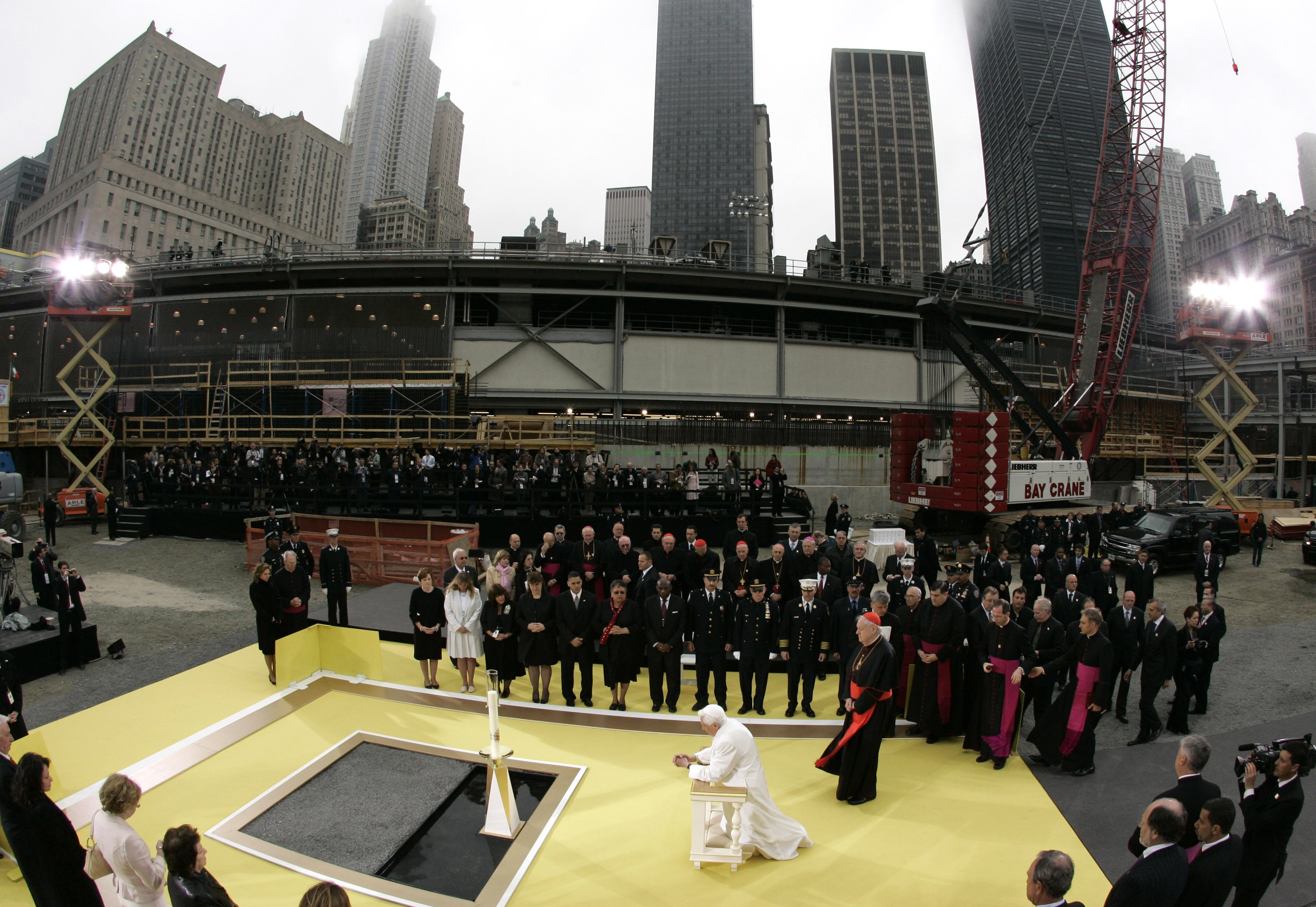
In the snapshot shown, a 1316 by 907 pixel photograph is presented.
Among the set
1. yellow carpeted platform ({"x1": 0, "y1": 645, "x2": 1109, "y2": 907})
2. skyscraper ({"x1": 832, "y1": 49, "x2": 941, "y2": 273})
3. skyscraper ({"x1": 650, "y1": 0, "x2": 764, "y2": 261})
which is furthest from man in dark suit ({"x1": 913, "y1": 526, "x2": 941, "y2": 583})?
skyscraper ({"x1": 832, "y1": 49, "x2": 941, "y2": 273})

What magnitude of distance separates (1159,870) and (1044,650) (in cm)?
396

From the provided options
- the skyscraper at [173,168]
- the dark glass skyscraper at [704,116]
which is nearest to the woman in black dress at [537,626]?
the skyscraper at [173,168]

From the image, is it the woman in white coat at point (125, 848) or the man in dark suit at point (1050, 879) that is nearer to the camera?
the man in dark suit at point (1050, 879)

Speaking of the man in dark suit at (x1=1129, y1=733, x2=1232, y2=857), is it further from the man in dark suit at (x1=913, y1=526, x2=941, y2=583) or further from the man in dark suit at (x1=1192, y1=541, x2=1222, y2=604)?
the man in dark suit at (x1=1192, y1=541, x2=1222, y2=604)

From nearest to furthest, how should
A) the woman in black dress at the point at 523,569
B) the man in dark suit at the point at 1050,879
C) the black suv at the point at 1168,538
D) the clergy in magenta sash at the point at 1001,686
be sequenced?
Answer: the man in dark suit at the point at 1050,879
the clergy in magenta sash at the point at 1001,686
the woman in black dress at the point at 523,569
the black suv at the point at 1168,538

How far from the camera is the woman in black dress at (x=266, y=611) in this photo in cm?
842

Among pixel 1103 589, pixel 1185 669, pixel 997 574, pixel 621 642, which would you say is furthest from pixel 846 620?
pixel 997 574

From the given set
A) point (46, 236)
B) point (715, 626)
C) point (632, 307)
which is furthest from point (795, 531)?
point (46, 236)

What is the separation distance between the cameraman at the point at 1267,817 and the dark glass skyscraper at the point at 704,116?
526 ft

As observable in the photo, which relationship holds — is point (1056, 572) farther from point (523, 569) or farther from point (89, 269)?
point (89, 269)

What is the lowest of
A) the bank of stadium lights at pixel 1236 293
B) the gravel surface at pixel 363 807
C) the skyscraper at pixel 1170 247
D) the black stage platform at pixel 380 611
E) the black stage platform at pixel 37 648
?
the gravel surface at pixel 363 807

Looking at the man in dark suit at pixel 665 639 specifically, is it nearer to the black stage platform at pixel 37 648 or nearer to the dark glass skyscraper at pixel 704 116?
the black stage platform at pixel 37 648

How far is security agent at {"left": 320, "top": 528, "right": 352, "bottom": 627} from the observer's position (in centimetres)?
996

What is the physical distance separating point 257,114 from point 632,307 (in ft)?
524
